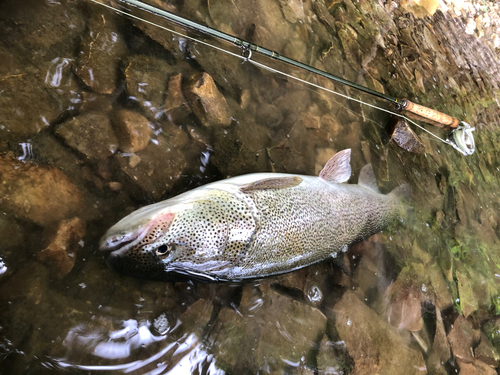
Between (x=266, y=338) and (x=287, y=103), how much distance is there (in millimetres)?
2492

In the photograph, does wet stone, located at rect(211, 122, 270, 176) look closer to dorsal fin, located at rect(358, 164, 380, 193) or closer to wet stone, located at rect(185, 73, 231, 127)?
wet stone, located at rect(185, 73, 231, 127)

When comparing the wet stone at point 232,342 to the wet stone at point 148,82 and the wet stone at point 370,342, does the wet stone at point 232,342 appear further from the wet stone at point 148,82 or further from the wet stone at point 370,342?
the wet stone at point 148,82

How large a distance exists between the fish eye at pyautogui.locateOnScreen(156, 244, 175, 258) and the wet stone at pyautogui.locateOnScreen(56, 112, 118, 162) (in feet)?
2.94

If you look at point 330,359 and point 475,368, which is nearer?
point 330,359

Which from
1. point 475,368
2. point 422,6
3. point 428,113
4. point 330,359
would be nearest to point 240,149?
point 330,359

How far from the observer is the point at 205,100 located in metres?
2.91

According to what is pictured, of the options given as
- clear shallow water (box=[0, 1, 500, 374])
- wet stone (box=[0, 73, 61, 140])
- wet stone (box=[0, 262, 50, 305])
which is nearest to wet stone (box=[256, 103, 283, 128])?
clear shallow water (box=[0, 1, 500, 374])

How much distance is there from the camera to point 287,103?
3643 millimetres

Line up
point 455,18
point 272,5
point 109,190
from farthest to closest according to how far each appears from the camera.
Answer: point 455,18 → point 272,5 → point 109,190

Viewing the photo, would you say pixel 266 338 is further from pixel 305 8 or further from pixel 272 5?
pixel 305 8

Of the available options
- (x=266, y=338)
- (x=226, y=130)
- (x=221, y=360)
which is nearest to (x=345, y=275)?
(x=266, y=338)

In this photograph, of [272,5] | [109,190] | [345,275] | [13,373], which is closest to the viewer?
[13,373]

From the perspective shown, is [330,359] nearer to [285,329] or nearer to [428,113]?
[285,329]

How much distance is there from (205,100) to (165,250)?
145 centimetres
